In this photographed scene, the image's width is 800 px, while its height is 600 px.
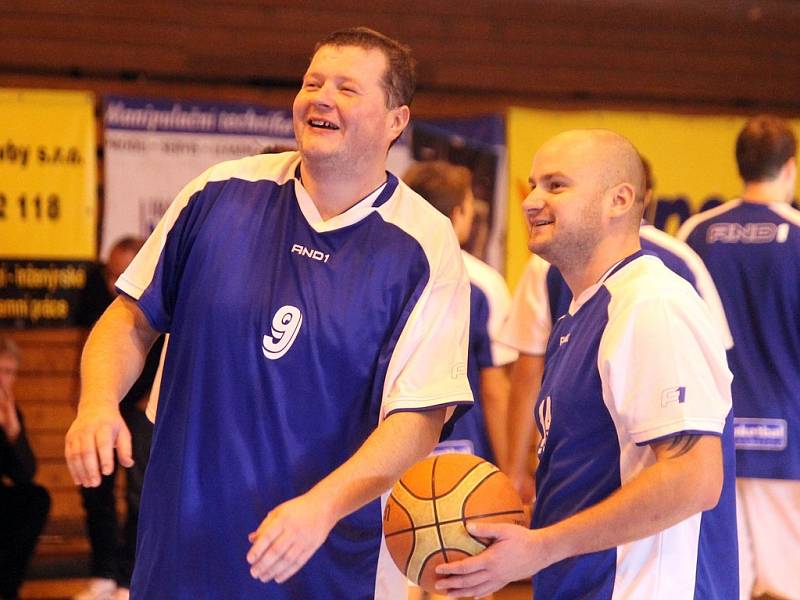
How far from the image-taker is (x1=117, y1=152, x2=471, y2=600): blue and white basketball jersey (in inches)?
123

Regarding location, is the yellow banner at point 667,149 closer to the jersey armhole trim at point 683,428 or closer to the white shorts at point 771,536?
the white shorts at point 771,536

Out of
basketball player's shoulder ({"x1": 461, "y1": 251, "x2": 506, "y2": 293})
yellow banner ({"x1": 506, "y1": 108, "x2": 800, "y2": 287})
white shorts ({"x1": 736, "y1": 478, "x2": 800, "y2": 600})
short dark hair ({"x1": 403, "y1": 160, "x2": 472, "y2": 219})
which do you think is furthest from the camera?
yellow banner ({"x1": 506, "y1": 108, "x2": 800, "y2": 287})

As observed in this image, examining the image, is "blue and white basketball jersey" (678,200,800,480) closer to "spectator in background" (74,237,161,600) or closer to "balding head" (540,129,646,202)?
"balding head" (540,129,646,202)

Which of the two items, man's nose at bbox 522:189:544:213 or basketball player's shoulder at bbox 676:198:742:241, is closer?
man's nose at bbox 522:189:544:213

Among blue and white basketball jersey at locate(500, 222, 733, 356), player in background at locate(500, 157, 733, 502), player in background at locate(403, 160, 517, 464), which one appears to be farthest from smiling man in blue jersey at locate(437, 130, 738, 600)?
player in background at locate(403, 160, 517, 464)

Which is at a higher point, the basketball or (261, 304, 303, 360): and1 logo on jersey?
(261, 304, 303, 360): and1 logo on jersey

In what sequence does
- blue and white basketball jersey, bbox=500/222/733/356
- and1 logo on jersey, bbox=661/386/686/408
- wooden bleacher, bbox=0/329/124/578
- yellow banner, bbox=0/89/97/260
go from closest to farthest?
1. and1 logo on jersey, bbox=661/386/686/408
2. blue and white basketball jersey, bbox=500/222/733/356
3. yellow banner, bbox=0/89/97/260
4. wooden bleacher, bbox=0/329/124/578

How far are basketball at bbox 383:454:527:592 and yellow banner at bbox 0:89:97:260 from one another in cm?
603

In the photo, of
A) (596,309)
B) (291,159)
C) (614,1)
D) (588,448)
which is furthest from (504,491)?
(614,1)

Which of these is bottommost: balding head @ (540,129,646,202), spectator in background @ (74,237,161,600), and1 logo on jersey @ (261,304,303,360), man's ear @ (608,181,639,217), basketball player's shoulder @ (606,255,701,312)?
spectator in background @ (74,237,161,600)

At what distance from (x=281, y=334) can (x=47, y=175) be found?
19.7 feet

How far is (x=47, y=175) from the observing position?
28.4ft

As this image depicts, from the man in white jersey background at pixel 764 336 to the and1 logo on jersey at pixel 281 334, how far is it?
315 cm

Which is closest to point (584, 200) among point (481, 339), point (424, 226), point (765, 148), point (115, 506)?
point (424, 226)
